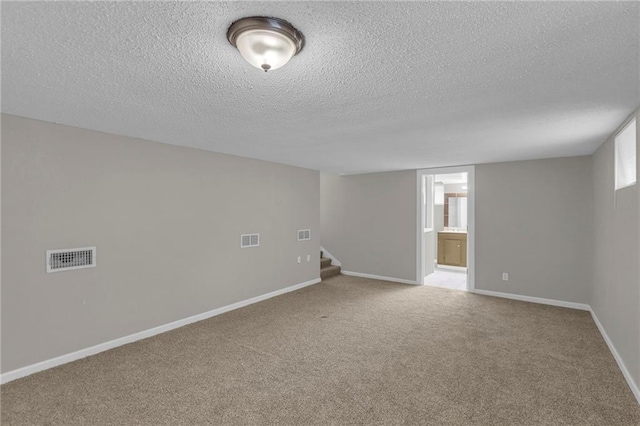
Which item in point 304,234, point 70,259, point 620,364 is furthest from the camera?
point 304,234

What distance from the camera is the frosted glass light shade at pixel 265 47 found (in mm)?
1416

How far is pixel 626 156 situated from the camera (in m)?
2.95

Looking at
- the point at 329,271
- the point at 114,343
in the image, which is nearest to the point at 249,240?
the point at 114,343

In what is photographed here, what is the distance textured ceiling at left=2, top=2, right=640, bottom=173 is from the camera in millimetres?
1332

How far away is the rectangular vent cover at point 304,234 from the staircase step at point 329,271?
0.97m

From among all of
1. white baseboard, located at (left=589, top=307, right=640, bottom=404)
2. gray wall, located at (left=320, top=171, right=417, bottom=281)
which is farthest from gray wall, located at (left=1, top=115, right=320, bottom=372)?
white baseboard, located at (left=589, top=307, right=640, bottom=404)

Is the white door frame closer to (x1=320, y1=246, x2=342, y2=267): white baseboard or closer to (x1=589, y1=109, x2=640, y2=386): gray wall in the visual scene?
(x1=589, y1=109, x2=640, y2=386): gray wall

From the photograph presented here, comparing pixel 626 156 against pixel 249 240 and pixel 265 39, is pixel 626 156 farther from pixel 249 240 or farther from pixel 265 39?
pixel 249 240

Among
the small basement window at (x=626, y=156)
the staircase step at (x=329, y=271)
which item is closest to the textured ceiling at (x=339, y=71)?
the small basement window at (x=626, y=156)

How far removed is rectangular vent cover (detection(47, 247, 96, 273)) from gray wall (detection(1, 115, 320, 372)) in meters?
0.06

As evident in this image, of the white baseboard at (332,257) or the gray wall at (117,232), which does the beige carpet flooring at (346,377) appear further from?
the white baseboard at (332,257)

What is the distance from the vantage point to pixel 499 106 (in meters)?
2.45

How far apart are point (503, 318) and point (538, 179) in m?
2.28

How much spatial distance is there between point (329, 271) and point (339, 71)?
17.5 ft
